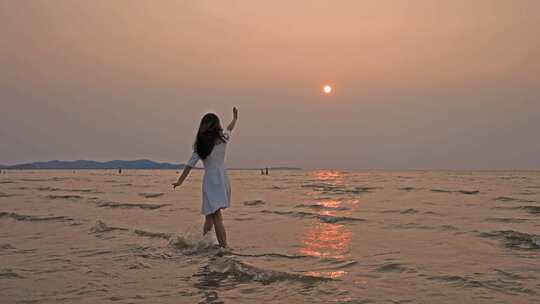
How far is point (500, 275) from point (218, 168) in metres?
4.70

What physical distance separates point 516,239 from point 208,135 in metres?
6.52

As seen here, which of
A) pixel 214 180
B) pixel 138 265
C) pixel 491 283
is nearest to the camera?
pixel 491 283

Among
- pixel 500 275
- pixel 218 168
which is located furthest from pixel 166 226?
pixel 500 275

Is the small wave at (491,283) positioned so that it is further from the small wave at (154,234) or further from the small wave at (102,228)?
the small wave at (102,228)

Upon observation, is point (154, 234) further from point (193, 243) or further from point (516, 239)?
point (516, 239)

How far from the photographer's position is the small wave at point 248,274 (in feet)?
19.0

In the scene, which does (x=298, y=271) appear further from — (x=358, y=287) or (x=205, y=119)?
(x=205, y=119)

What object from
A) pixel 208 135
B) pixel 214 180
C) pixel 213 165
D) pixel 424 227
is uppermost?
pixel 208 135

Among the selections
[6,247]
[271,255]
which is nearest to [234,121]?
[271,255]

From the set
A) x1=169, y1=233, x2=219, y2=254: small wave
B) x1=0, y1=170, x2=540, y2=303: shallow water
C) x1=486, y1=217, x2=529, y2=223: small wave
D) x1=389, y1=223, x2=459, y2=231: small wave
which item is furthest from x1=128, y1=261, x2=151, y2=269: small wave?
x1=486, y1=217, x2=529, y2=223: small wave

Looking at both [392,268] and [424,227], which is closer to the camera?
[392,268]

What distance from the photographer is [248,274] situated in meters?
6.05

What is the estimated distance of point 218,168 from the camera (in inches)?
320

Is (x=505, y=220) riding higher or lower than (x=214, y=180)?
lower
